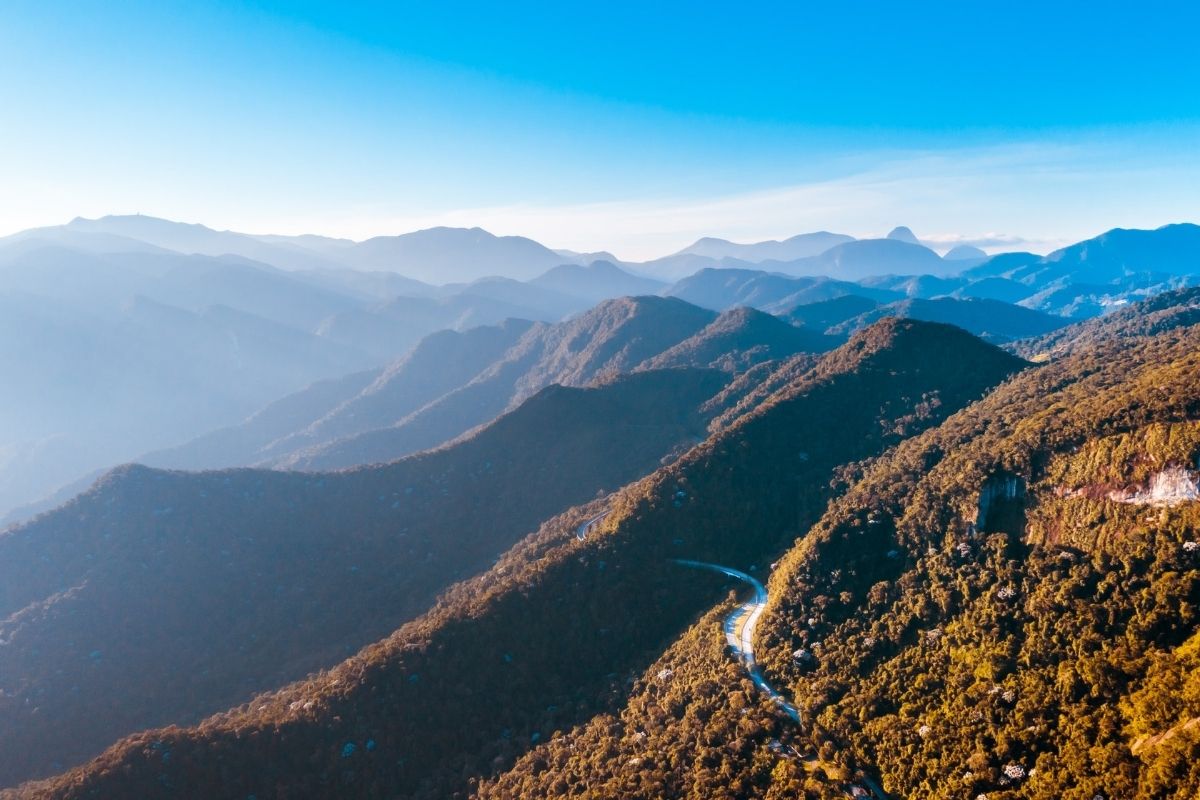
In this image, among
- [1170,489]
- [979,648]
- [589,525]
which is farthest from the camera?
[589,525]

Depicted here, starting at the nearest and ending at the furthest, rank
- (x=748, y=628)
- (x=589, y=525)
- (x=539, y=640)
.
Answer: (x=748, y=628) < (x=539, y=640) < (x=589, y=525)

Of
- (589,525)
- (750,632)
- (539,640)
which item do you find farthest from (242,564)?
(750,632)

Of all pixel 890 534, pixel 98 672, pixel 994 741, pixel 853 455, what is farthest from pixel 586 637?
pixel 98 672

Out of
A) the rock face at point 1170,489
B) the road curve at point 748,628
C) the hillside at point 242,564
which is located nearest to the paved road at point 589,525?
the road curve at point 748,628

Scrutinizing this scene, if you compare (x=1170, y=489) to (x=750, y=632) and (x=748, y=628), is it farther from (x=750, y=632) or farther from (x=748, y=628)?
(x=748, y=628)

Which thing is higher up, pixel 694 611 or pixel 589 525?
pixel 589 525

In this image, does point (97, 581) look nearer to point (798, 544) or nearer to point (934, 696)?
point (798, 544)

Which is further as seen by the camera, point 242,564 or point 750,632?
point 242,564

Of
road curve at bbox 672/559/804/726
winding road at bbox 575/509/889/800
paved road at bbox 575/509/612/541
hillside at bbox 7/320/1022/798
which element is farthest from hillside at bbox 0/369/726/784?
winding road at bbox 575/509/889/800
